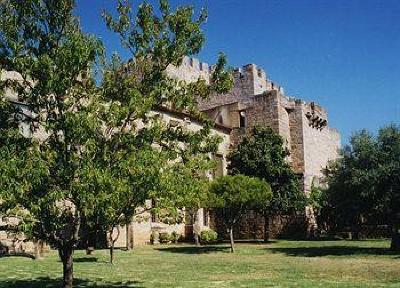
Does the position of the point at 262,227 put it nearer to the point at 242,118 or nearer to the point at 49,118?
the point at 242,118

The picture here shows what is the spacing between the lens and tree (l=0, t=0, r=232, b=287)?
10.1 metres

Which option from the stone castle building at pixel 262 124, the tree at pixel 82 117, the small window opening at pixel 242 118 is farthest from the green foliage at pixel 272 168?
the tree at pixel 82 117

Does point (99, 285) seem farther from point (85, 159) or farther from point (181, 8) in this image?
point (181, 8)

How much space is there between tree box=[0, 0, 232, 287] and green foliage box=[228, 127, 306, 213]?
73.7 ft

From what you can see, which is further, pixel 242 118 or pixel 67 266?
pixel 242 118

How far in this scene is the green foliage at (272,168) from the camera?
35000 mm

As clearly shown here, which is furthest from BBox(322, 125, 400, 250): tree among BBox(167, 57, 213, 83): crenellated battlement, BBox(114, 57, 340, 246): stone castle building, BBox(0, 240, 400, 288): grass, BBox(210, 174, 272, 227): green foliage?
BBox(167, 57, 213, 83): crenellated battlement

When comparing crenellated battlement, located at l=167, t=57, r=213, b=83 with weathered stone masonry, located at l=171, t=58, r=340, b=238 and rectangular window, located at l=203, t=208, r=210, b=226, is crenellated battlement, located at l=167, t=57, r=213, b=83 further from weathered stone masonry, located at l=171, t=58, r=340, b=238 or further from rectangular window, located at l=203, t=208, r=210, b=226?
rectangular window, located at l=203, t=208, r=210, b=226

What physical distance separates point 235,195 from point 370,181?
7452mm

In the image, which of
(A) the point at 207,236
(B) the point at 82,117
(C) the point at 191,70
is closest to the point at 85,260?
(B) the point at 82,117

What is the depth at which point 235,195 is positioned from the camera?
27625 mm

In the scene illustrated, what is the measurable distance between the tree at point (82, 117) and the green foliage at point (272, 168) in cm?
2247

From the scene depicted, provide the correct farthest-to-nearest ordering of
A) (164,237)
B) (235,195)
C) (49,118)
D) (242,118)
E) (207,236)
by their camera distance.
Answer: (242,118) → (207,236) → (164,237) → (235,195) → (49,118)

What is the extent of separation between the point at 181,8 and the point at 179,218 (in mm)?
5537
